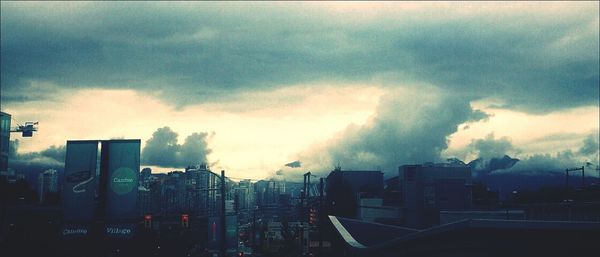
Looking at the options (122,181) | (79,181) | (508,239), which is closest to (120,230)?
(122,181)

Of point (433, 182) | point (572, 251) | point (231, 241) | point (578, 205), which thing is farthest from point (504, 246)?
point (433, 182)

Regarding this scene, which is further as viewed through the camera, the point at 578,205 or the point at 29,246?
the point at 29,246

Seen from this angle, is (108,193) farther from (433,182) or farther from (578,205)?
(433,182)

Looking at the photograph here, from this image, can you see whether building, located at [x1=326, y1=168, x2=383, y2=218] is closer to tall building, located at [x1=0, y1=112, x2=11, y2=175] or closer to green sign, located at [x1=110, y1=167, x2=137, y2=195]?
tall building, located at [x1=0, y1=112, x2=11, y2=175]

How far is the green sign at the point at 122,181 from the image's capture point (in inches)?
1587

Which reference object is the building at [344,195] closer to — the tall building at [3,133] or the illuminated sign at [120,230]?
the tall building at [3,133]

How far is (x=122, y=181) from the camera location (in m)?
40.4

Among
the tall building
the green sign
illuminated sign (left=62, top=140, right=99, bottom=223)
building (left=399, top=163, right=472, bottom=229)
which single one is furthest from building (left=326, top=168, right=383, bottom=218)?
illuminated sign (left=62, top=140, right=99, bottom=223)

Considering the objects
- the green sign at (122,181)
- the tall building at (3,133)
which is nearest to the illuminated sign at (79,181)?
the green sign at (122,181)

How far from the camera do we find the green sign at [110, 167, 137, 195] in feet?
132

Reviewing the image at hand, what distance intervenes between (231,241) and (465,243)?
5748 cm

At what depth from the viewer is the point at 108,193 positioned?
40.2 m

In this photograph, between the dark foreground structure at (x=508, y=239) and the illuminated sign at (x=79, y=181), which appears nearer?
the dark foreground structure at (x=508, y=239)

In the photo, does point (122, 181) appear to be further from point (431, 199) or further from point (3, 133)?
point (431, 199)
